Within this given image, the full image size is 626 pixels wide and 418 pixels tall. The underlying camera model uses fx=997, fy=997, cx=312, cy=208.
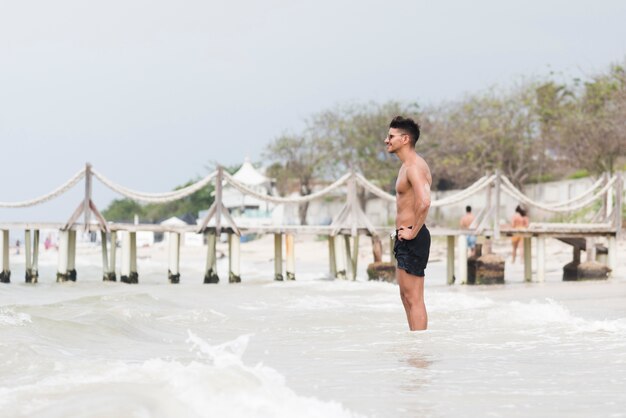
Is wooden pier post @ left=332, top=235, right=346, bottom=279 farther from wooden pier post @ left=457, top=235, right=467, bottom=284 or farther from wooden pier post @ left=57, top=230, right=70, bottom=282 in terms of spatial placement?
wooden pier post @ left=57, top=230, right=70, bottom=282

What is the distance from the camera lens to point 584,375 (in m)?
5.90

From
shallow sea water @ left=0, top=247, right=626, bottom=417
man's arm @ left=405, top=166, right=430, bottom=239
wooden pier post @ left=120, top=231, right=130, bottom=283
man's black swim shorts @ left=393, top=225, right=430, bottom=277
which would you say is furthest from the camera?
wooden pier post @ left=120, top=231, right=130, bottom=283

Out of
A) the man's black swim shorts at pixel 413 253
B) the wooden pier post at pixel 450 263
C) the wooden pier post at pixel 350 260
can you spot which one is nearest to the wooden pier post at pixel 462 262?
the wooden pier post at pixel 450 263

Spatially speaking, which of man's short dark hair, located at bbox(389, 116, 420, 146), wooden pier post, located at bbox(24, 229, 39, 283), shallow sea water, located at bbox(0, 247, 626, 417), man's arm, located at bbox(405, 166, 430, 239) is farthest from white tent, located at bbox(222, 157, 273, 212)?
man's arm, located at bbox(405, 166, 430, 239)

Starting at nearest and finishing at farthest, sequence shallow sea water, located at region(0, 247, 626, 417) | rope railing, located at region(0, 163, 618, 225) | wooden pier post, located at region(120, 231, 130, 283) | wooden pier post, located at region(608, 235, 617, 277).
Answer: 1. shallow sea water, located at region(0, 247, 626, 417)
2. rope railing, located at region(0, 163, 618, 225)
3. wooden pier post, located at region(120, 231, 130, 283)
4. wooden pier post, located at region(608, 235, 617, 277)

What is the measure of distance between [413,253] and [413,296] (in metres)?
0.36

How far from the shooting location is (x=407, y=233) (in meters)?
7.07

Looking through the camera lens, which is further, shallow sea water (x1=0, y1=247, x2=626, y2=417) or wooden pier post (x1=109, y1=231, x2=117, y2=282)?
wooden pier post (x1=109, y1=231, x2=117, y2=282)

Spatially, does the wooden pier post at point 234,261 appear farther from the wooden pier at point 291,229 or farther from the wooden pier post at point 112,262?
the wooden pier post at point 112,262

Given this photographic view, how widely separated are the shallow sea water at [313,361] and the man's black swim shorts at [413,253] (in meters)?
0.58

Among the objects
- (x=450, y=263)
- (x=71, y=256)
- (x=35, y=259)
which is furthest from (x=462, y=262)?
(x=35, y=259)

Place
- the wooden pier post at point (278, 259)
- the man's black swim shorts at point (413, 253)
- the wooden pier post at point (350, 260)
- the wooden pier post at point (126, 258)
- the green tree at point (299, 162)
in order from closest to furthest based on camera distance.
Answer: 1. the man's black swim shorts at point (413, 253)
2. the wooden pier post at point (126, 258)
3. the wooden pier post at point (278, 259)
4. the wooden pier post at point (350, 260)
5. the green tree at point (299, 162)

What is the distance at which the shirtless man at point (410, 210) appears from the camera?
7082mm

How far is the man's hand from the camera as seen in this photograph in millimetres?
7051
